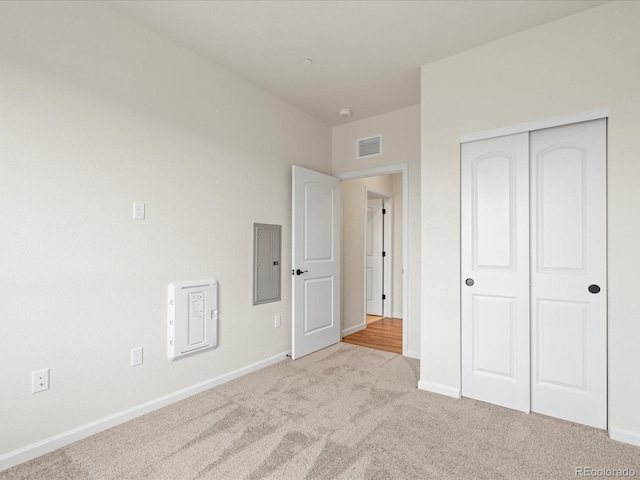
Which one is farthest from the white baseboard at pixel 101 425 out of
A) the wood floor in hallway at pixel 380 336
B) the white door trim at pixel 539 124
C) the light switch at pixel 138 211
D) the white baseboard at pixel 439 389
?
the white door trim at pixel 539 124

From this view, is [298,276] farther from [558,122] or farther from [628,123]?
[628,123]

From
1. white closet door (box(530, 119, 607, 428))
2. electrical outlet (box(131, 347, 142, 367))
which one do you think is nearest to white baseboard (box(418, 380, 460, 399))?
white closet door (box(530, 119, 607, 428))

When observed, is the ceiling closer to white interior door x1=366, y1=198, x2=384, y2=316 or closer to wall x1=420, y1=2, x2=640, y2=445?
wall x1=420, y1=2, x2=640, y2=445

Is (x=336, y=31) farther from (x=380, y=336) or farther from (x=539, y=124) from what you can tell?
(x=380, y=336)

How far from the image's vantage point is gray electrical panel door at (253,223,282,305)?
3.28 m

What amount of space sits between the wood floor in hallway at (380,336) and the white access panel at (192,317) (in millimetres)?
2023

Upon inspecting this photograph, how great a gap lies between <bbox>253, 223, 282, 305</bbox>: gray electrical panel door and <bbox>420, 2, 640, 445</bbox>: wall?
4.81ft

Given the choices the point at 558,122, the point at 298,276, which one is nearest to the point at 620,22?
the point at 558,122

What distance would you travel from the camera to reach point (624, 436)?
2.04 m

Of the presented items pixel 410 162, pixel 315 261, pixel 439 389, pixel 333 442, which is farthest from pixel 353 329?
pixel 333 442

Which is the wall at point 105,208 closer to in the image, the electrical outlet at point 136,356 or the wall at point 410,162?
the electrical outlet at point 136,356

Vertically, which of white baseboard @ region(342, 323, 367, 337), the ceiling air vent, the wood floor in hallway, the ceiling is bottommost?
the wood floor in hallway

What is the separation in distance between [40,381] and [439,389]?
269 cm

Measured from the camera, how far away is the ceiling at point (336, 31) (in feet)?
7.25
